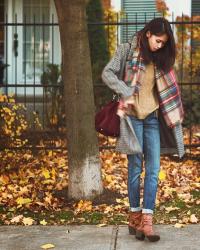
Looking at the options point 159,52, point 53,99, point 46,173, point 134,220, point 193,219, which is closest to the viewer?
point 159,52

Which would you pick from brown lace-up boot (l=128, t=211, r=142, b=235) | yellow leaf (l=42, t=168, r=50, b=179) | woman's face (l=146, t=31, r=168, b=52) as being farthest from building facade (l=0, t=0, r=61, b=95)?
woman's face (l=146, t=31, r=168, b=52)

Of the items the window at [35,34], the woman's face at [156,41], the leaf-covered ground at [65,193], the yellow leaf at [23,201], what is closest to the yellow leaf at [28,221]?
the leaf-covered ground at [65,193]

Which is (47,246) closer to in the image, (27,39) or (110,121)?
(110,121)

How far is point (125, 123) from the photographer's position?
4.96m

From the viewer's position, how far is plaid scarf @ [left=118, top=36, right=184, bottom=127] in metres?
4.99

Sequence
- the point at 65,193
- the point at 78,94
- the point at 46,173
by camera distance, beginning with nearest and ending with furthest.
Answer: the point at 78,94
the point at 65,193
the point at 46,173

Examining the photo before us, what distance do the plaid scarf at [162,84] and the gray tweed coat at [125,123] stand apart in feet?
0.18

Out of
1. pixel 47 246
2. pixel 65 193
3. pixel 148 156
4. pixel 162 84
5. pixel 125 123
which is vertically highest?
pixel 162 84

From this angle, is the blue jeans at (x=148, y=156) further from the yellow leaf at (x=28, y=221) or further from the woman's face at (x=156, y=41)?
the yellow leaf at (x=28, y=221)

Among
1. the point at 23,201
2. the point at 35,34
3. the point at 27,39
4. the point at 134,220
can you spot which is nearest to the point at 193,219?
the point at 134,220

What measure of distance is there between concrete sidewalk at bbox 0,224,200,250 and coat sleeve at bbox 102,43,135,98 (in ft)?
3.87

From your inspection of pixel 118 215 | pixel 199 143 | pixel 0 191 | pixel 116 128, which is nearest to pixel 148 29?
pixel 116 128

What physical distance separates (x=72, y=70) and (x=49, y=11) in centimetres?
953

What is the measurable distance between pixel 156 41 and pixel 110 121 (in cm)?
71
